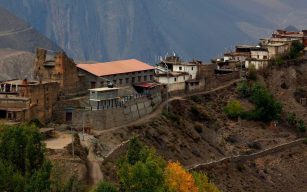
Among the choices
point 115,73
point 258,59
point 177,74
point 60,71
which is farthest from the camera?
point 258,59

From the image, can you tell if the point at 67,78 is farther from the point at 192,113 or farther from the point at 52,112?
the point at 192,113

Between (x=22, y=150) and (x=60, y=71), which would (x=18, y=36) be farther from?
(x=22, y=150)

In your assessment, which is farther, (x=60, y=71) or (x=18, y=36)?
(x=18, y=36)

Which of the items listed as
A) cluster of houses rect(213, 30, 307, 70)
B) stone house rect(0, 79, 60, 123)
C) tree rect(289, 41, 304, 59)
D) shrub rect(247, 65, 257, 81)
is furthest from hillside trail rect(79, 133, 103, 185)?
tree rect(289, 41, 304, 59)

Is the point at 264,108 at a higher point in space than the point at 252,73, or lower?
lower

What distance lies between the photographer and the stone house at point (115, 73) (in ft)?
236

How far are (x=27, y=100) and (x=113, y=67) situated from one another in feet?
45.5

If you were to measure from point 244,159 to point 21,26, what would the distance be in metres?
65.8

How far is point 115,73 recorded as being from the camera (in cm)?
7394

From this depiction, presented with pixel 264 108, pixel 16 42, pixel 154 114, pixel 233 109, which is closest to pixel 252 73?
pixel 264 108

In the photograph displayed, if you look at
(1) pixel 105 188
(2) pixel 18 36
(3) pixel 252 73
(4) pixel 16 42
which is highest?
(2) pixel 18 36

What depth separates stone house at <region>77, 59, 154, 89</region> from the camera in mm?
72000

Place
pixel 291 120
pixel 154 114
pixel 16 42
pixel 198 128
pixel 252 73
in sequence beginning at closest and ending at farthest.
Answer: pixel 154 114 < pixel 198 128 < pixel 291 120 < pixel 252 73 < pixel 16 42

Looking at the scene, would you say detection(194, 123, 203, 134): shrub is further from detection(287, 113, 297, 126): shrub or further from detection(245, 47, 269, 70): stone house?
detection(245, 47, 269, 70): stone house
